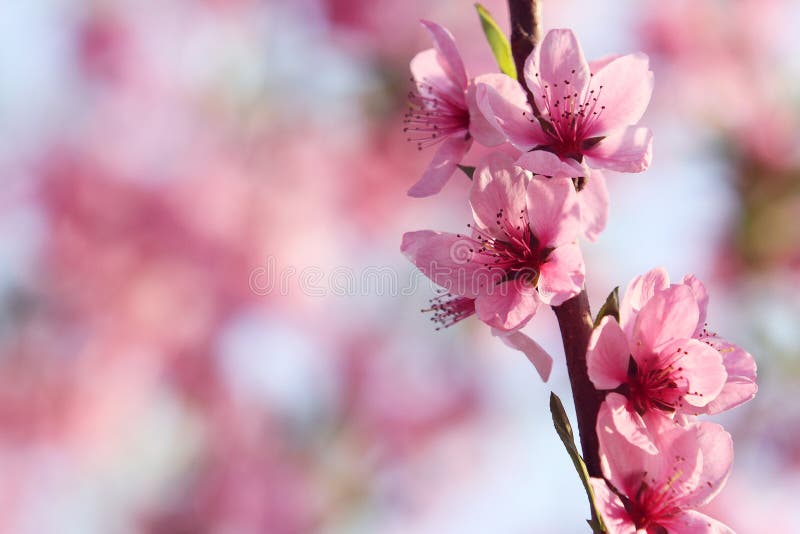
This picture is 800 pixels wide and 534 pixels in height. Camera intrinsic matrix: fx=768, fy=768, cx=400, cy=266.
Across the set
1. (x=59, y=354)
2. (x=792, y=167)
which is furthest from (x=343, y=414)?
(x=792, y=167)

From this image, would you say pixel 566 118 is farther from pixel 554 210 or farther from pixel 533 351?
pixel 533 351

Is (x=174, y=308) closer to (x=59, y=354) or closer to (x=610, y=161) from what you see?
(x=59, y=354)

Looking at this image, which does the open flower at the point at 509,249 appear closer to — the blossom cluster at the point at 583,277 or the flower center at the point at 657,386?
the blossom cluster at the point at 583,277

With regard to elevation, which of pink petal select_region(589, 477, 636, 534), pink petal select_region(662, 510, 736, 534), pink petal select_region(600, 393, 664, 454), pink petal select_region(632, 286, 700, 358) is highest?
pink petal select_region(632, 286, 700, 358)

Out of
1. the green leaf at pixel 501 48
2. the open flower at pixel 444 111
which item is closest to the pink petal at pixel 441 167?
the open flower at pixel 444 111

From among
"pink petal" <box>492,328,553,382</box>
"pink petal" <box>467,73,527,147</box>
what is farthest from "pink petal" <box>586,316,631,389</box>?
"pink petal" <box>467,73,527,147</box>

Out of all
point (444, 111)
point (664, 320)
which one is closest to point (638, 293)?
point (664, 320)

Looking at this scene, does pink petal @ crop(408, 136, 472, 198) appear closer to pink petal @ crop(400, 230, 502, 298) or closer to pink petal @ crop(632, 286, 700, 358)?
pink petal @ crop(400, 230, 502, 298)

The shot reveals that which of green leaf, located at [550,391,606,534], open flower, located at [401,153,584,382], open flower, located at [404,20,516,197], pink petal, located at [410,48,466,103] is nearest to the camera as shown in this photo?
green leaf, located at [550,391,606,534]
